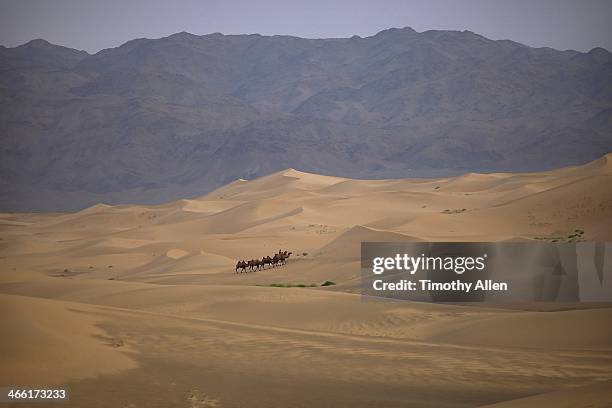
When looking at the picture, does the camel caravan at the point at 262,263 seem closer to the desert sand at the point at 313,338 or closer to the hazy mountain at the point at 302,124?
the desert sand at the point at 313,338

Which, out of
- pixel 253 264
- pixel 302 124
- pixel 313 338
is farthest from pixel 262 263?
pixel 302 124

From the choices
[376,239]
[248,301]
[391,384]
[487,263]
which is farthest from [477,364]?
[376,239]

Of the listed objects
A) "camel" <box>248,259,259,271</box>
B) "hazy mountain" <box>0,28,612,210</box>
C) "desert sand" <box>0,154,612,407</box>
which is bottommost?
"desert sand" <box>0,154,612,407</box>

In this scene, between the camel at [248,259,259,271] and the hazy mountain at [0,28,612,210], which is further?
the hazy mountain at [0,28,612,210]

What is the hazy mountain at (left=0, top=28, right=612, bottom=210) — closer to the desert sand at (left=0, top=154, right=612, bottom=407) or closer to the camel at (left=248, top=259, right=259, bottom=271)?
the camel at (left=248, top=259, right=259, bottom=271)

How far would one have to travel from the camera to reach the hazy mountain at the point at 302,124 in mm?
107500

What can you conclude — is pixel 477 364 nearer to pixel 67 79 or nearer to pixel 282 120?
pixel 282 120

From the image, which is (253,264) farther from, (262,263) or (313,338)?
(313,338)

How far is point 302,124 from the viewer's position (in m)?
122

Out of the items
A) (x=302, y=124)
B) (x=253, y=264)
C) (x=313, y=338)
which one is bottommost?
(x=313, y=338)

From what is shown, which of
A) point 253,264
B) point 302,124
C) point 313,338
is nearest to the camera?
point 313,338

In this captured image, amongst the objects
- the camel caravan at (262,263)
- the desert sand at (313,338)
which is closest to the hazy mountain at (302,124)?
the camel caravan at (262,263)

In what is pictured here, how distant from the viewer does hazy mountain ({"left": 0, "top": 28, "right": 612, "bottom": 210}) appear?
108 metres

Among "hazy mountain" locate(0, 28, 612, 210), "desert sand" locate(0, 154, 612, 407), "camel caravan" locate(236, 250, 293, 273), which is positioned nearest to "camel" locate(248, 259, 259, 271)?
"camel caravan" locate(236, 250, 293, 273)
